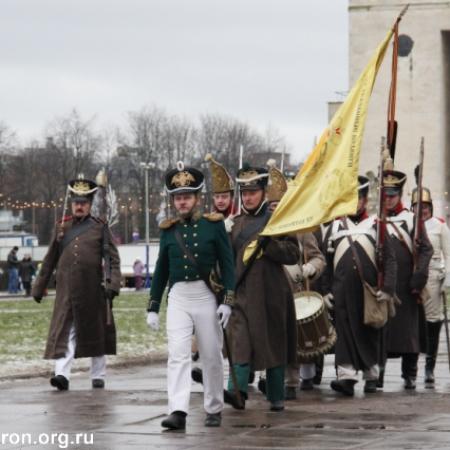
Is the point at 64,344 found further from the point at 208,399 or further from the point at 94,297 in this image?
the point at 208,399

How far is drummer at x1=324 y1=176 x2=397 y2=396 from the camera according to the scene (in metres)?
15.3

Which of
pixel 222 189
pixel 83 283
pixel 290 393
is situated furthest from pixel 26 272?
pixel 290 393

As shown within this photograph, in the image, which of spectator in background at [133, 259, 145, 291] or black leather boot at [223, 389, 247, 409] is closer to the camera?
black leather boot at [223, 389, 247, 409]

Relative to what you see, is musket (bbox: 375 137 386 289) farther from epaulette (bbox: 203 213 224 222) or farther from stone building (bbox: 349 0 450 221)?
stone building (bbox: 349 0 450 221)

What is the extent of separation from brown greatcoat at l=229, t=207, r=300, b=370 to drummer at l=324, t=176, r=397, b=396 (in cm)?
163

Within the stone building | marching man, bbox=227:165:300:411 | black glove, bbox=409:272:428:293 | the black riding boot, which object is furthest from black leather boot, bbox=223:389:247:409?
the stone building

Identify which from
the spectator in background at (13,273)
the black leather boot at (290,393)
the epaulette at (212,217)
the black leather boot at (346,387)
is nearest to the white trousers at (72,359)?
the black leather boot at (290,393)

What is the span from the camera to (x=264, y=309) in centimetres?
1353

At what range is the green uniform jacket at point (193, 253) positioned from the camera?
1249 cm

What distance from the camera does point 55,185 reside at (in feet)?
343

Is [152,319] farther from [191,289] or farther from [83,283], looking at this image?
[83,283]

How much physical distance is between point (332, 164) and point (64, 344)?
4315mm

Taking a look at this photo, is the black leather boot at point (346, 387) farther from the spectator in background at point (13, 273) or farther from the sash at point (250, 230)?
the spectator in background at point (13, 273)

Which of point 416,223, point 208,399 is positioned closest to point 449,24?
point 416,223
